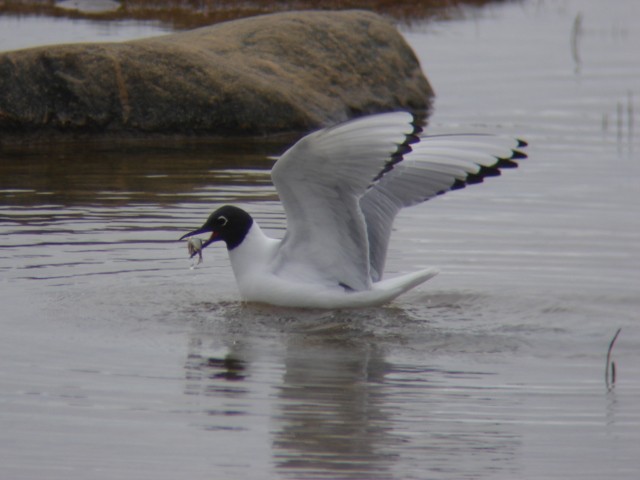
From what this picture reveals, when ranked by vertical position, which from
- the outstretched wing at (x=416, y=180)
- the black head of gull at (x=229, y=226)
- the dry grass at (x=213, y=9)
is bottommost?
the dry grass at (x=213, y=9)

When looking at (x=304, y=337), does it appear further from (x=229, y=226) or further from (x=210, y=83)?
(x=210, y=83)

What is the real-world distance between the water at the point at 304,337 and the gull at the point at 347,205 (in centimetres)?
20

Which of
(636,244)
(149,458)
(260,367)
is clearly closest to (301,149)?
(260,367)

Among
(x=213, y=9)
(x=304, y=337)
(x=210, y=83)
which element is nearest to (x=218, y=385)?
(x=304, y=337)

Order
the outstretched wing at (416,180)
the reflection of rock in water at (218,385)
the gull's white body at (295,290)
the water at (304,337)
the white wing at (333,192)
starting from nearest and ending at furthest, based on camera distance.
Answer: the water at (304,337) → the reflection of rock in water at (218,385) → the white wing at (333,192) → the gull's white body at (295,290) → the outstretched wing at (416,180)

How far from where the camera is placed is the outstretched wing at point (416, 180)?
9211 mm

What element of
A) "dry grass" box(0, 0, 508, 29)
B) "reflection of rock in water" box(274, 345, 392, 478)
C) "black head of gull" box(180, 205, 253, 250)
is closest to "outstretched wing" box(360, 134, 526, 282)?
"black head of gull" box(180, 205, 253, 250)

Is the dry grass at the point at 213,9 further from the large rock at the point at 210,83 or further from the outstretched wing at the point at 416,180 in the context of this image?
the outstretched wing at the point at 416,180

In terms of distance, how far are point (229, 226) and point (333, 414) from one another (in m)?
2.74

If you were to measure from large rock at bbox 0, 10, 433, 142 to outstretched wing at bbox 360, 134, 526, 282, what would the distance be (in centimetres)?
605

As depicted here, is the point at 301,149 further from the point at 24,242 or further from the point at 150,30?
the point at 150,30

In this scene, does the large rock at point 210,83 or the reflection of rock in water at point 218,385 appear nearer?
the reflection of rock in water at point 218,385

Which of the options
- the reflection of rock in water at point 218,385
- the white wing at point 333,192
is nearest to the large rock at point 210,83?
the white wing at point 333,192

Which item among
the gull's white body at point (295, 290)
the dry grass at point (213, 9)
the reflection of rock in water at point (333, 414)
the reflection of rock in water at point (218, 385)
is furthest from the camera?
the dry grass at point (213, 9)
